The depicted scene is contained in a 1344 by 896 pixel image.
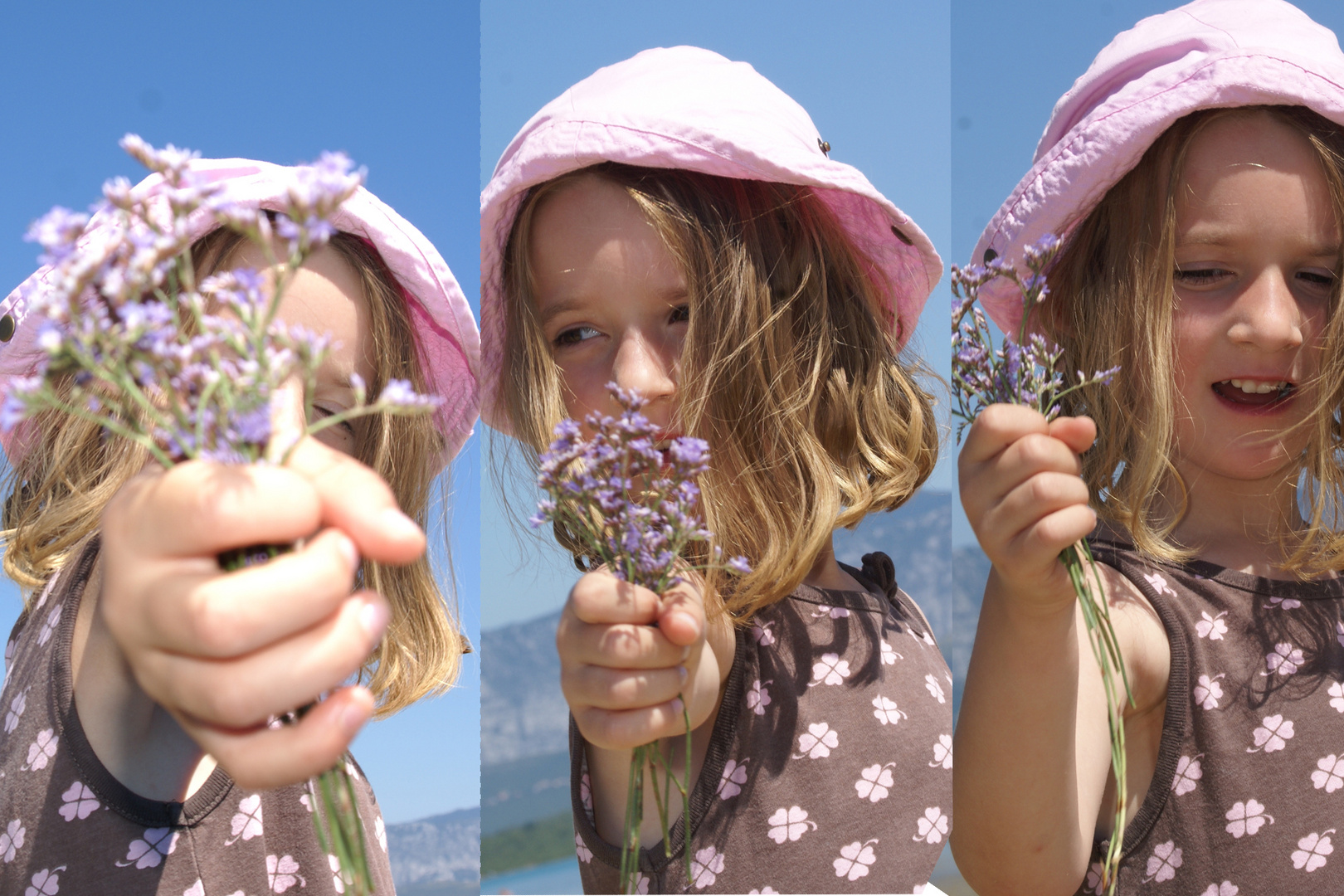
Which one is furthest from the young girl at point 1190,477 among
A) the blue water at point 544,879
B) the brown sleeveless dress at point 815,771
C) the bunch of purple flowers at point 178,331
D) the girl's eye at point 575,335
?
the bunch of purple flowers at point 178,331

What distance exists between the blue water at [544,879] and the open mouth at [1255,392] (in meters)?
1.45

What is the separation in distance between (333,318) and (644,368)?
0.60 meters

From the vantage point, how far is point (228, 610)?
69 centimetres

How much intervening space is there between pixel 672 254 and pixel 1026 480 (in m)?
0.65

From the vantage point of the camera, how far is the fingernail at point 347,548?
2.36ft

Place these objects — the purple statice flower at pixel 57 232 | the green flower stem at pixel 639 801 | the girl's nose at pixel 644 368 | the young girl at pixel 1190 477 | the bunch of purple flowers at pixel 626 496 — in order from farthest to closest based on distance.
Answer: the young girl at pixel 1190 477 → the girl's nose at pixel 644 368 → the green flower stem at pixel 639 801 → the bunch of purple flowers at pixel 626 496 → the purple statice flower at pixel 57 232

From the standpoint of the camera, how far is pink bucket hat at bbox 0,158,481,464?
1.51 m

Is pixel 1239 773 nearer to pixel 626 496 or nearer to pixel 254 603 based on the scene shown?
pixel 626 496

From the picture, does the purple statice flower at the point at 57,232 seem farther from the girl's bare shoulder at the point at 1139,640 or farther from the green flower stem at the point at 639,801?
the girl's bare shoulder at the point at 1139,640

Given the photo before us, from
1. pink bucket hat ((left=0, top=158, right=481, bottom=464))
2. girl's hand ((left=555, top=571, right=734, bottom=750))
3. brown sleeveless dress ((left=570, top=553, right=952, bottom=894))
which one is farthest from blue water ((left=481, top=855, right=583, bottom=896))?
pink bucket hat ((left=0, top=158, right=481, bottom=464))

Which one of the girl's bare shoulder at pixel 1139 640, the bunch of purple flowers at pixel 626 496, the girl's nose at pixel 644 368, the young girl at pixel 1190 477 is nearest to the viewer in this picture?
the bunch of purple flowers at pixel 626 496

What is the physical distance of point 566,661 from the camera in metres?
1.15

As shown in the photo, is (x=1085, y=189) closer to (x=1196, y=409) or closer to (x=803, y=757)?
(x=1196, y=409)

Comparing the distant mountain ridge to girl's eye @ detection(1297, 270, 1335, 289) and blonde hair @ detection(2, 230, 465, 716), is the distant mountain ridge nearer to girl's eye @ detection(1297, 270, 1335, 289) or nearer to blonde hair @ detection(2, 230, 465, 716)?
blonde hair @ detection(2, 230, 465, 716)
